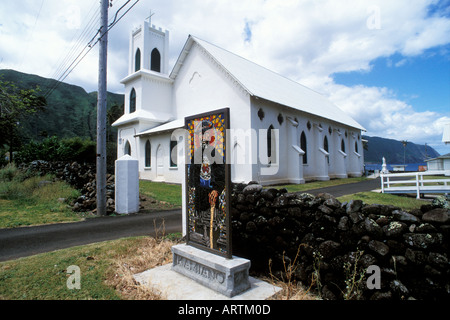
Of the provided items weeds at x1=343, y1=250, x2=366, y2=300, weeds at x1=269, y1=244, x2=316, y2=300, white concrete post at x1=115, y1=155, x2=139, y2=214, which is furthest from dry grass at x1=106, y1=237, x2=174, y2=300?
white concrete post at x1=115, y1=155, x2=139, y2=214

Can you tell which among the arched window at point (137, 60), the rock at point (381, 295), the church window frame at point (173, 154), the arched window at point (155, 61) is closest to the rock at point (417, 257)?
the rock at point (381, 295)

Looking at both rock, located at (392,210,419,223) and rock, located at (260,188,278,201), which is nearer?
rock, located at (392,210,419,223)

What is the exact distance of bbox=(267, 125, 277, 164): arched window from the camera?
19000mm

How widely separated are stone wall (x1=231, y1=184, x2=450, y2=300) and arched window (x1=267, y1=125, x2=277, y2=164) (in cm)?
1365

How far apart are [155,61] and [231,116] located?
1500cm

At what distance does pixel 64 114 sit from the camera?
94.4 metres

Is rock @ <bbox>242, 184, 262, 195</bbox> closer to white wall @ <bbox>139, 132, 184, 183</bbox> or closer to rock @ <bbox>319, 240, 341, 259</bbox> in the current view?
rock @ <bbox>319, 240, 341, 259</bbox>

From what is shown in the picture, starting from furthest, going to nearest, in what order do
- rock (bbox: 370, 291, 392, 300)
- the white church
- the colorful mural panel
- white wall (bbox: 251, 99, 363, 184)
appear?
white wall (bbox: 251, 99, 363, 184)
the white church
the colorful mural panel
rock (bbox: 370, 291, 392, 300)

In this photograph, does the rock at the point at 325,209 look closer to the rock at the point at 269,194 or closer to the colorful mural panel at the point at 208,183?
the rock at the point at 269,194
